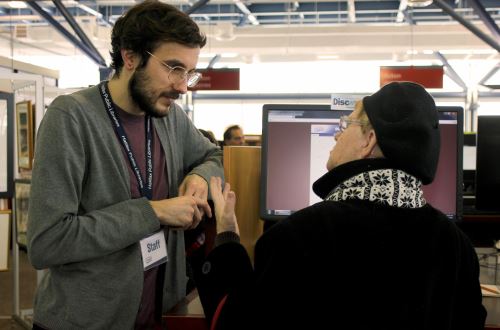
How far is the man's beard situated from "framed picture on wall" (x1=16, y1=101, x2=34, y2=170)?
9.82 ft

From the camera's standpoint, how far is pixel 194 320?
1.43m

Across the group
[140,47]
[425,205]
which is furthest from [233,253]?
[140,47]

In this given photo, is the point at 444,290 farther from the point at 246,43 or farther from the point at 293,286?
the point at 246,43

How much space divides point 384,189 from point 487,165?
4.22ft

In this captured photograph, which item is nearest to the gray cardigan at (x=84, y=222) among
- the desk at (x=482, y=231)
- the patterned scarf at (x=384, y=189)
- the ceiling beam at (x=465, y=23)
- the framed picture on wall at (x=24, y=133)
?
the patterned scarf at (x=384, y=189)

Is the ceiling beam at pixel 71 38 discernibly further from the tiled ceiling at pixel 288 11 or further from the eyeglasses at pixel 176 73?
the eyeglasses at pixel 176 73

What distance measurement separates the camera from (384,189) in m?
1.10

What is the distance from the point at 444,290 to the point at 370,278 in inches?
7.0

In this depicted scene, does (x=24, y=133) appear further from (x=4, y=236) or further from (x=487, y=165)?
(x=487, y=165)

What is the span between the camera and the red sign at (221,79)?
8859 mm

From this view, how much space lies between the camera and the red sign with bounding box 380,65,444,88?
867 cm

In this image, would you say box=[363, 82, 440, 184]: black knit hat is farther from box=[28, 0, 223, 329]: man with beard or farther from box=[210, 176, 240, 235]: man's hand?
box=[28, 0, 223, 329]: man with beard

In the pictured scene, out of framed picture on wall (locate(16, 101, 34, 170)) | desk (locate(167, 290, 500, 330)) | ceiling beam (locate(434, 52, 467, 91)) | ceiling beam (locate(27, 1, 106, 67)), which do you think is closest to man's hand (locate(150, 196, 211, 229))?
desk (locate(167, 290, 500, 330))

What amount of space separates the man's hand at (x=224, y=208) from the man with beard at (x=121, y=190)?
0.04 metres
